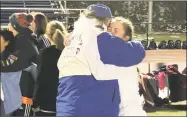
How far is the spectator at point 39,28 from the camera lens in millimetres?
4074

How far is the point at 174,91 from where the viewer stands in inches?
249

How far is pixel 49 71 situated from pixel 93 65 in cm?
106

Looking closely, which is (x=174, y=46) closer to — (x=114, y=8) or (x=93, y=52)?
(x=93, y=52)

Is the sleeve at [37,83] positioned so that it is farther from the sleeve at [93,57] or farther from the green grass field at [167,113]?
the green grass field at [167,113]

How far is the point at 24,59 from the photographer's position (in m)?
3.70

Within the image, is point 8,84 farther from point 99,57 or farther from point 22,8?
point 22,8

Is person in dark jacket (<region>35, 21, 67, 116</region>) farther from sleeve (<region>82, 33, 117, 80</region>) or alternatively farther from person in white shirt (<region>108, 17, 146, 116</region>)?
sleeve (<region>82, 33, 117, 80</region>)

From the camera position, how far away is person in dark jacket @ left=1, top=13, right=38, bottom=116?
3.65m

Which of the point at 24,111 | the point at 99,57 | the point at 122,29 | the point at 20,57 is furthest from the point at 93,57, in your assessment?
the point at 24,111

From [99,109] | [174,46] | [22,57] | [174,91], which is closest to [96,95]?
[99,109]

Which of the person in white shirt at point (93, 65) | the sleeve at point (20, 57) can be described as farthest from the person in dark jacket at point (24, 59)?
the person in white shirt at point (93, 65)

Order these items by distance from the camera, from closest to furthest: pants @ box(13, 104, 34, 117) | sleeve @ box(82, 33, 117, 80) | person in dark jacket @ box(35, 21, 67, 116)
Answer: sleeve @ box(82, 33, 117, 80) < person in dark jacket @ box(35, 21, 67, 116) < pants @ box(13, 104, 34, 117)

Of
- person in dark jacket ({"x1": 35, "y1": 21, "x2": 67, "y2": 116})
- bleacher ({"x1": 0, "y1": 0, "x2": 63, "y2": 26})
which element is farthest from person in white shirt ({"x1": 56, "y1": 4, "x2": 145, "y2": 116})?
bleacher ({"x1": 0, "y1": 0, "x2": 63, "y2": 26})

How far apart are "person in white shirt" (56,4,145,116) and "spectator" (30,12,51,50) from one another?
150cm
